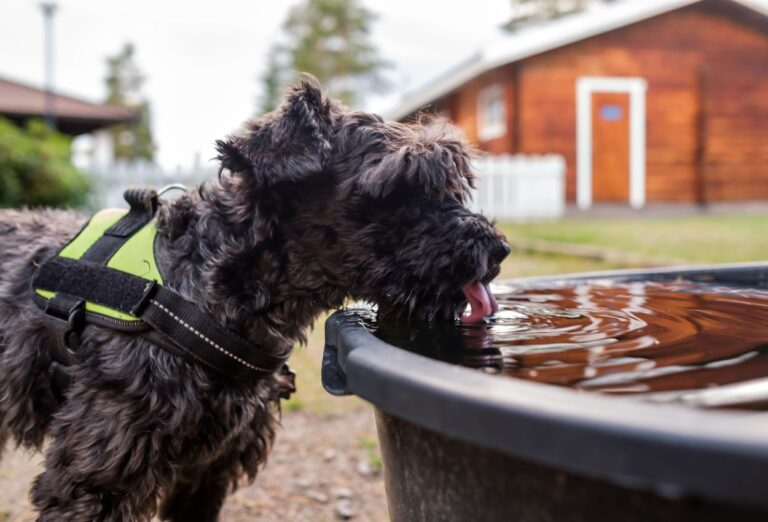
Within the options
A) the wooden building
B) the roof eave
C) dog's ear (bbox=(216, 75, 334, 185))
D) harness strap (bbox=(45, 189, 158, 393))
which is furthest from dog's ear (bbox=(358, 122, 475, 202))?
the wooden building

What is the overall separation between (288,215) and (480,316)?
0.78 m

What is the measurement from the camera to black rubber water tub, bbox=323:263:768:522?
962 mm

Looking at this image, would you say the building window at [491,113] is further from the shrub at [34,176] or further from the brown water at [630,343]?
the brown water at [630,343]

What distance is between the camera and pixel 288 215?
268 centimetres

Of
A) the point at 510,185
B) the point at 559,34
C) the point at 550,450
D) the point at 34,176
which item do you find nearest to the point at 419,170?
the point at 550,450

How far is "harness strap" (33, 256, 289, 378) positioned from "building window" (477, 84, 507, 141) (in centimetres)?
1883

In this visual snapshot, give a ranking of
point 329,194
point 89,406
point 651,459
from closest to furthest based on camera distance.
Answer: point 651,459, point 89,406, point 329,194

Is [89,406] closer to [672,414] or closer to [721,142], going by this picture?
[672,414]

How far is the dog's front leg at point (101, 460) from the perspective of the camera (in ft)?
7.89

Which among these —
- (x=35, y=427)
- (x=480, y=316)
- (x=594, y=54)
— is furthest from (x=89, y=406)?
(x=594, y=54)

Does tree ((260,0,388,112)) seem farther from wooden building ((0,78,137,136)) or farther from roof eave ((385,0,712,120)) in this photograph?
roof eave ((385,0,712,120))

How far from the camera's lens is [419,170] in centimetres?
256

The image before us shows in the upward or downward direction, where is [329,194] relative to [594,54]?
downward

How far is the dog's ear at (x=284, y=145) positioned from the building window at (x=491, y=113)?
1856 cm
